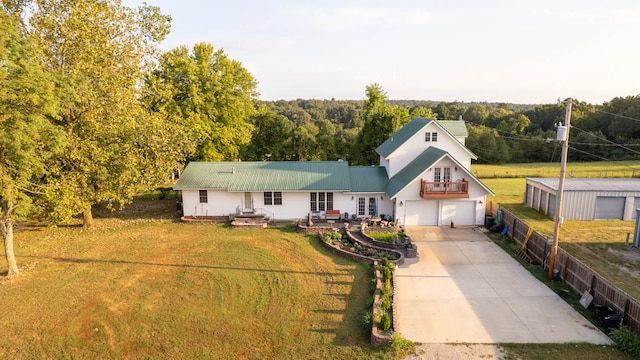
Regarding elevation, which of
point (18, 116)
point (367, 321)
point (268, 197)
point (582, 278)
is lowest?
point (367, 321)

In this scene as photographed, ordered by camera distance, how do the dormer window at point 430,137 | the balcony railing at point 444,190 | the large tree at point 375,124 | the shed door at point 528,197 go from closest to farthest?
the balcony railing at point 444,190 → the dormer window at point 430,137 → the shed door at point 528,197 → the large tree at point 375,124

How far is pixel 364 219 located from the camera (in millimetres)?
25969

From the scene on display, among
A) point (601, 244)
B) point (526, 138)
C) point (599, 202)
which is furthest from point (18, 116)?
point (526, 138)

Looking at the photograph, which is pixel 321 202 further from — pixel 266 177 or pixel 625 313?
pixel 625 313

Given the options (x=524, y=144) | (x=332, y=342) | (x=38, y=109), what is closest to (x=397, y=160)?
(x=332, y=342)

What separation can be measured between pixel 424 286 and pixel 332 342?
20.1 feet

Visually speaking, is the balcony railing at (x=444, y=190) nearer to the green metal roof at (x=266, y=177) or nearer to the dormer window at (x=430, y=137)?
the dormer window at (x=430, y=137)

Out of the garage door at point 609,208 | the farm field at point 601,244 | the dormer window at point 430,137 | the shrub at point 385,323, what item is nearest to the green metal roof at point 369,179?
the dormer window at point 430,137

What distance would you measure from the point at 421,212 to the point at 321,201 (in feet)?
23.4

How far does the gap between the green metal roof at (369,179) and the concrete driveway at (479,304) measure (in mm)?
7047

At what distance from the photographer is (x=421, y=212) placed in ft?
87.0

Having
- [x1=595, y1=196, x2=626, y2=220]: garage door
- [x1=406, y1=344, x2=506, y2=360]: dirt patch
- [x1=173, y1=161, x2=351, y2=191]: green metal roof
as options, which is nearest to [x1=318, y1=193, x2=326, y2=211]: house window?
[x1=173, y1=161, x2=351, y2=191]: green metal roof

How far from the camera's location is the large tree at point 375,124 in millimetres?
45312

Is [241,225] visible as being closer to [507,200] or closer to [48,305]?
[48,305]
